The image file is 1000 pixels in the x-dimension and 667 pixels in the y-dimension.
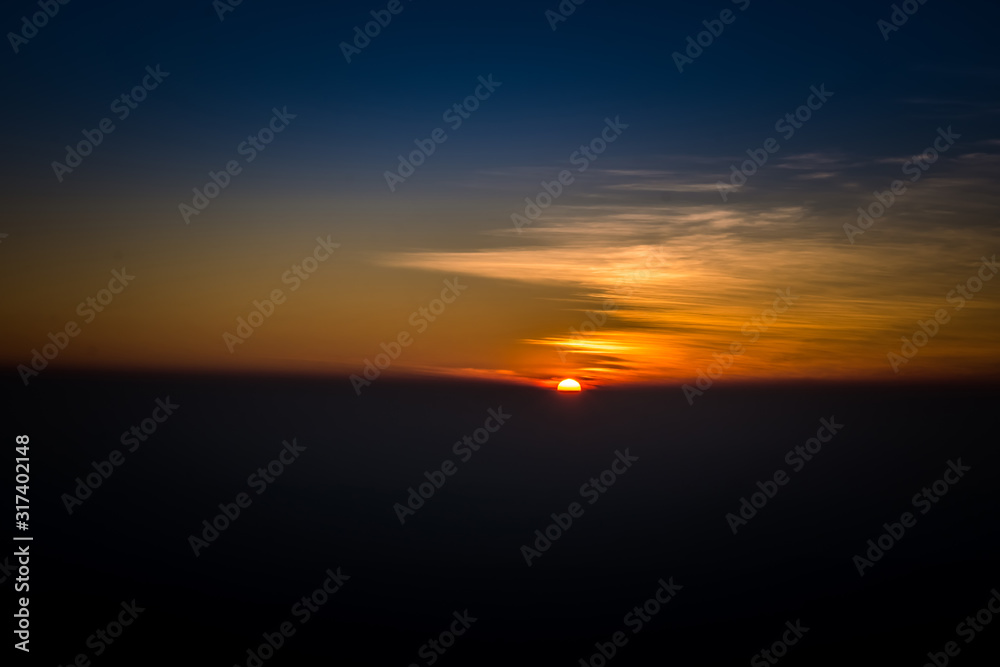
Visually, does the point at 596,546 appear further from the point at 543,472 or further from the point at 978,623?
the point at 543,472

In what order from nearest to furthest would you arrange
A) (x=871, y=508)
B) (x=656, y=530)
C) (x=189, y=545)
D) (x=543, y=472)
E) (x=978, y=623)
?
(x=978, y=623) → (x=189, y=545) → (x=656, y=530) → (x=871, y=508) → (x=543, y=472)

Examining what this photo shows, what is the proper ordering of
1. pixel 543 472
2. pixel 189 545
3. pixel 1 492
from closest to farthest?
pixel 189 545, pixel 1 492, pixel 543 472

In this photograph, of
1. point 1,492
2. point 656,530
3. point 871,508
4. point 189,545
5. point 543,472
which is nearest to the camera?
point 189,545

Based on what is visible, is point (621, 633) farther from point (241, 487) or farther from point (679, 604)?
point (241, 487)

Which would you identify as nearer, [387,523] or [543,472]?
[387,523]

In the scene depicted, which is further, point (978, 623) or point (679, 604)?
point (679, 604)

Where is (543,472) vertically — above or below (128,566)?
above

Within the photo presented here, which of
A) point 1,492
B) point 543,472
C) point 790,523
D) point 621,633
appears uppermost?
point 543,472

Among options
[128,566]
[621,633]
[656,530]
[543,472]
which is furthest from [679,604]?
[543,472]

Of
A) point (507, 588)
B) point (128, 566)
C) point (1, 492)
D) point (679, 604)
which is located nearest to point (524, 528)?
point (507, 588)
